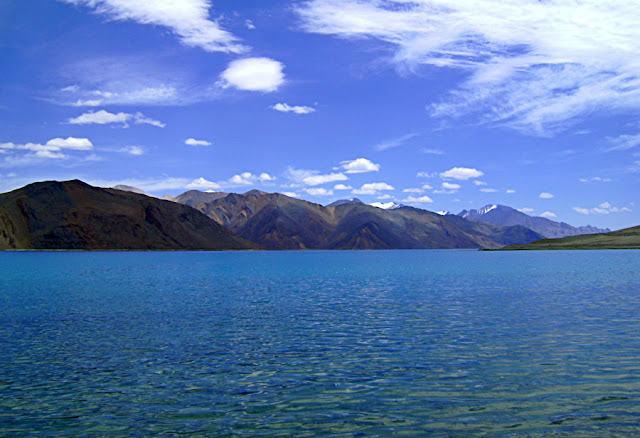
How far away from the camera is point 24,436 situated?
14094 mm

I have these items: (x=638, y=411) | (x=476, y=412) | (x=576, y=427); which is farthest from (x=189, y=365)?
(x=638, y=411)

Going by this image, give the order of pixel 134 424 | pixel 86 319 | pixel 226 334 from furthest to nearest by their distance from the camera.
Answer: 1. pixel 86 319
2. pixel 226 334
3. pixel 134 424

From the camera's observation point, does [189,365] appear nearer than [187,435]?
No

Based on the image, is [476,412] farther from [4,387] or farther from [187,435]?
[4,387]

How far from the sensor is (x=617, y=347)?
24.8 m

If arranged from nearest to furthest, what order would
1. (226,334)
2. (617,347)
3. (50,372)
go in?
(50,372), (617,347), (226,334)

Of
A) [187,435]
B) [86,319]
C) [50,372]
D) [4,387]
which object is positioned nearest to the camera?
[187,435]

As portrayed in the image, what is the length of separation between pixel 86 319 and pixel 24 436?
23274 mm

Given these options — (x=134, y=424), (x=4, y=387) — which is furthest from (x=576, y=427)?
(x=4, y=387)

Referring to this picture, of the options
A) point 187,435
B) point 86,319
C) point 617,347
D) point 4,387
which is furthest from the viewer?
point 86,319

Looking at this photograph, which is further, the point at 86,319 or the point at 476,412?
the point at 86,319

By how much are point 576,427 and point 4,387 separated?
61.1 ft

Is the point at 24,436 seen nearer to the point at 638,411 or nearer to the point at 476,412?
the point at 476,412

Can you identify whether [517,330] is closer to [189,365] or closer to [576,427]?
[576,427]
